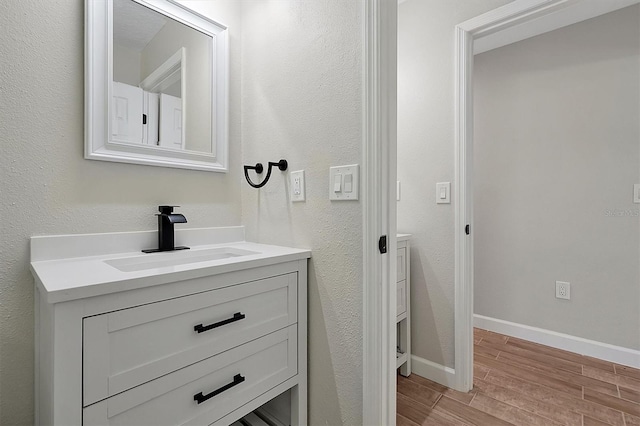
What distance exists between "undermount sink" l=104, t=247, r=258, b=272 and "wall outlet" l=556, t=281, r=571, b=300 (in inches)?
91.9

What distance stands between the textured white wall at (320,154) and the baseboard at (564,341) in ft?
6.67

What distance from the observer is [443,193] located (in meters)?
1.83

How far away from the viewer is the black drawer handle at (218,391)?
35.4 inches

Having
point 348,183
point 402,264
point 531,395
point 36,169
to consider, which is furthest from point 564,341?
point 36,169

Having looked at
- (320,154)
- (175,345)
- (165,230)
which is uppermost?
(320,154)

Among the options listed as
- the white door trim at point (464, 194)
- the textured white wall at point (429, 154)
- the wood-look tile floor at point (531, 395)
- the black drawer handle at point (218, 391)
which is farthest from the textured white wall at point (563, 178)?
the black drawer handle at point (218, 391)

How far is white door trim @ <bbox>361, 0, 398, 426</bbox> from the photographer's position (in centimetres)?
102

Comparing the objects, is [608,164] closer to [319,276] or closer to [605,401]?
[605,401]

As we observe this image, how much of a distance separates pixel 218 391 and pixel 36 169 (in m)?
0.93

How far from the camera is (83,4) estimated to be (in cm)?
112

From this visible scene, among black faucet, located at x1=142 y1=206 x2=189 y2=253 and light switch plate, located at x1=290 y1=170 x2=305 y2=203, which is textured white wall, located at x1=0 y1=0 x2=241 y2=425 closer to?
black faucet, located at x1=142 y1=206 x2=189 y2=253

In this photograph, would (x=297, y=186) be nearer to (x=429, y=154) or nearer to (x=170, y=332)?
(x=170, y=332)

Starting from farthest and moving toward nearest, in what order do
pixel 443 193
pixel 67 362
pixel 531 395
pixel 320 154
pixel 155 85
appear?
1. pixel 443 193
2. pixel 531 395
3. pixel 155 85
4. pixel 320 154
5. pixel 67 362

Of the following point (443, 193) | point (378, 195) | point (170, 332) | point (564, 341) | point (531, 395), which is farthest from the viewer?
point (564, 341)
